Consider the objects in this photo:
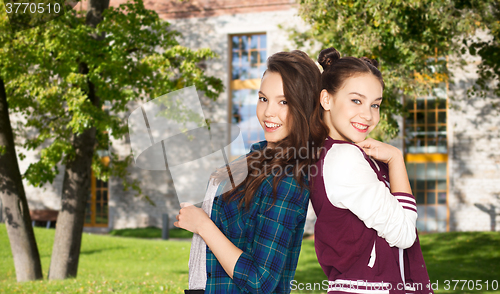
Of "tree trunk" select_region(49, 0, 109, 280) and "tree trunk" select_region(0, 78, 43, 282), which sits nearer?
"tree trunk" select_region(0, 78, 43, 282)

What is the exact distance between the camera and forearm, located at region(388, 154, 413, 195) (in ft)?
5.78

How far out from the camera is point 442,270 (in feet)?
32.6

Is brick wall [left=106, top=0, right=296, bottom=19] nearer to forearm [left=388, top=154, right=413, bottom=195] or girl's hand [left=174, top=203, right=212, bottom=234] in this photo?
forearm [left=388, top=154, right=413, bottom=195]

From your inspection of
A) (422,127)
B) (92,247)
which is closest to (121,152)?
(92,247)

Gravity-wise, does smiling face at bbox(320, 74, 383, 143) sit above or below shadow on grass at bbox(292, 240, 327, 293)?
above

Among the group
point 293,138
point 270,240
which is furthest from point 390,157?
point 270,240

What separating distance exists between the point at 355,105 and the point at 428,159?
15.3m

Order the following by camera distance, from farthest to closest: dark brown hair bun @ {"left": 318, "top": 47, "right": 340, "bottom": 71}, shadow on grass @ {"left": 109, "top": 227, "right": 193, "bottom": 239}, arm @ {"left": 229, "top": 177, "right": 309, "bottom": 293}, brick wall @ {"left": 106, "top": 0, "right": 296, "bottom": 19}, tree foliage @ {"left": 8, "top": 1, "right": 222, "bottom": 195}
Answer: brick wall @ {"left": 106, "top": 0, "right": 296, "bottom": 19} → shadow on grass @ {"left": 109, "top": 227, "right": 193, "bottom": 239} → tree foliage @ {"left": 8, "top": 1, "right": 222, "bottom": 195} → dark brown hair bun @ {"left": 318, "top": 47, "right": 340, "bottom": 71} → arm @ {"left": 229, "top": 177, "right": 309, "bottom": 293}

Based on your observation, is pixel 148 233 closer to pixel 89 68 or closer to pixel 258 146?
pixel 89 68

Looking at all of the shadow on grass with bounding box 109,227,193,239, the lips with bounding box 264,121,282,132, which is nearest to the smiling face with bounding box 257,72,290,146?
the lips with bounding box 264,121,282,132

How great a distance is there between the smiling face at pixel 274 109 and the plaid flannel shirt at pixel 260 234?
19 centimetres

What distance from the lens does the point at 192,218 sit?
159 cm

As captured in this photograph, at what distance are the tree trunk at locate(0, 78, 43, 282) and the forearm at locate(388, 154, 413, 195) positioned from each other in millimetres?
7789

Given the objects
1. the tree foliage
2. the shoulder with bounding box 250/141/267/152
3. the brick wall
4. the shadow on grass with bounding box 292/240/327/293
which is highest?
the brick wall
